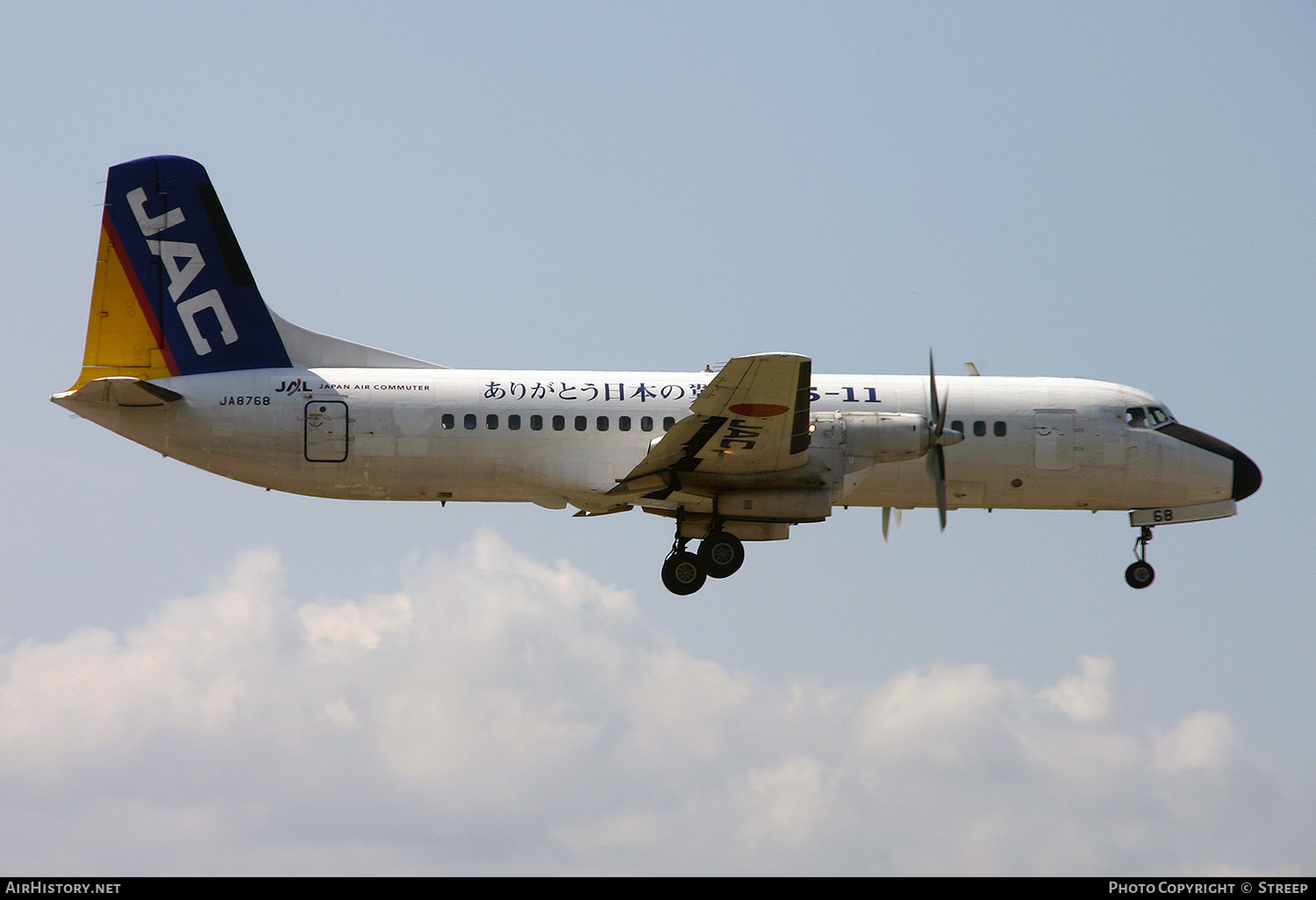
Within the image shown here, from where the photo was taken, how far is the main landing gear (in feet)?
82.1

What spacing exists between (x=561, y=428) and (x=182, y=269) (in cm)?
816

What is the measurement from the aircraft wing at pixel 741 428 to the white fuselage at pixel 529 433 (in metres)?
0.81

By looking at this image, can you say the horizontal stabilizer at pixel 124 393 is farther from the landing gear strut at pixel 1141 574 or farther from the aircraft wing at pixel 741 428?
the landing gear strut at pixel 1141 574

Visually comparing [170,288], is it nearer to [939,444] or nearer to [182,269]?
[182,269]

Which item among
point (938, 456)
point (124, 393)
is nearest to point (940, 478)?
point (938, 456)

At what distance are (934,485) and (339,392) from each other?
437 inches

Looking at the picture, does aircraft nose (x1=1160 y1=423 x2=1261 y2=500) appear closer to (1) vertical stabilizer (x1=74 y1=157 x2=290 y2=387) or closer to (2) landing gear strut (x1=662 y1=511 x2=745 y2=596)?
(2) landing gear strut (x1=662 y1=511 x2=745 y2=596)

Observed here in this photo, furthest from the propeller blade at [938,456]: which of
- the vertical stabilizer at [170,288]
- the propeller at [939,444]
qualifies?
the vertical stabilizer at [170,288]

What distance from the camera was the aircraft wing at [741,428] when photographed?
21750 millimetres

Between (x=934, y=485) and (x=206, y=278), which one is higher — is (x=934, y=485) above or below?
below

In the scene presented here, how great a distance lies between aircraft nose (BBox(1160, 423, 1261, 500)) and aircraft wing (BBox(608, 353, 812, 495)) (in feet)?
27.4
